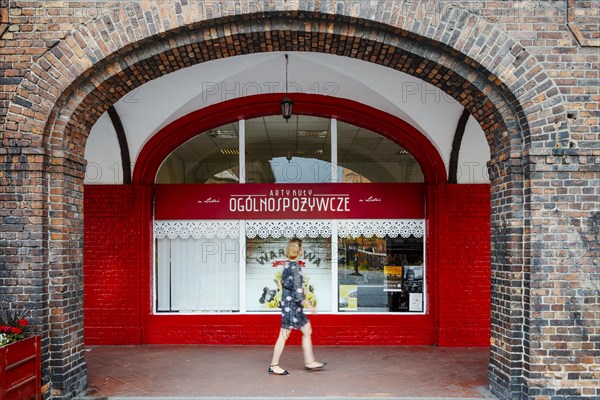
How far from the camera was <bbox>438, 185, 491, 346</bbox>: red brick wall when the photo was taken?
8336 mm

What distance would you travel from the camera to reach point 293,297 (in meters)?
6.52

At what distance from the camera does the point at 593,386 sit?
17.6ft

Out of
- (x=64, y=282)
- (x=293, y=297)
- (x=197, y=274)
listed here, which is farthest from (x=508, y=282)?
(x=197, y=274)

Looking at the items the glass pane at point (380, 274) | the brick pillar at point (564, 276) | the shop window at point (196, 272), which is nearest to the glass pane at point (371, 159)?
the glass pane at point (380, 274)

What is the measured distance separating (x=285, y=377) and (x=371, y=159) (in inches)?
150

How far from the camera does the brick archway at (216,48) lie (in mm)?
5441

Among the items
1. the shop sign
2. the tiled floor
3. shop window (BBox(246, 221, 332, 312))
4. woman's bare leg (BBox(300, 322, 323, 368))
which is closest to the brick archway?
the tiled floor

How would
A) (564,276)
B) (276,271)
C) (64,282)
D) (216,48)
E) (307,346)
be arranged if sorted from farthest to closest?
1. (276,271)
2. (307,346)
3. (216,48)
4. (64,282)
5. (564,276)

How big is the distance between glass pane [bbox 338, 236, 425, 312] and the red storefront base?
4.77 metres

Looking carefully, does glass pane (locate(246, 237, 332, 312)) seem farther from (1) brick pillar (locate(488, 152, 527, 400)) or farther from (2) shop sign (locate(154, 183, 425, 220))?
(1) brick pillar (locate(488, 152, 527, 400))

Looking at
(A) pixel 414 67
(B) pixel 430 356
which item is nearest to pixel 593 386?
(B) pixel 430 356

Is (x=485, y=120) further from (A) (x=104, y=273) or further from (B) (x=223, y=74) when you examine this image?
(A) (x=104, y=273)

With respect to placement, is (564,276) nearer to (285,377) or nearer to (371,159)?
(285,377)

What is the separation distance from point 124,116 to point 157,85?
81 centimetres
